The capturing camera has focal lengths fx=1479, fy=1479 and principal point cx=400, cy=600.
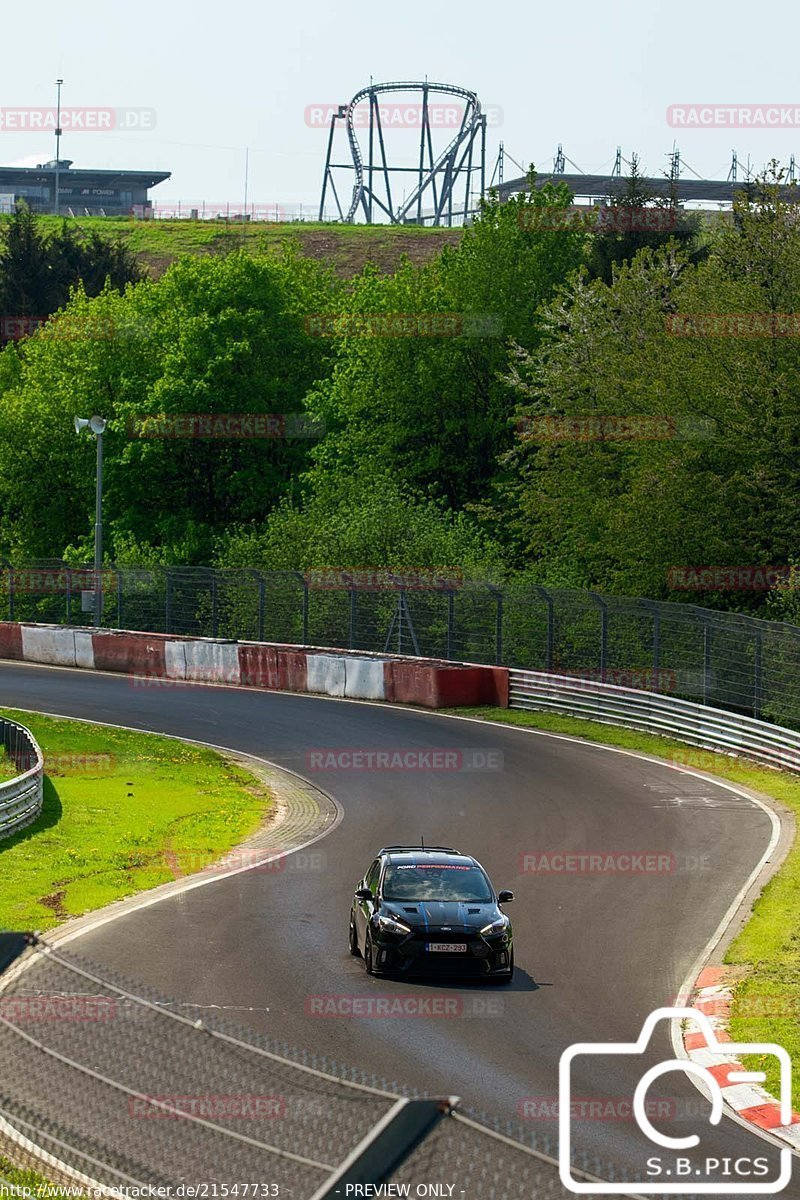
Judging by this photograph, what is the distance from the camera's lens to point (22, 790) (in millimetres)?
25484

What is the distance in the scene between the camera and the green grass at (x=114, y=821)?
2131 cm

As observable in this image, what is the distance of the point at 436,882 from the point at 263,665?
91.1 feet

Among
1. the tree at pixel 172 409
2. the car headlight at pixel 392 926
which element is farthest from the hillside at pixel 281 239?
the car headlight at pixel 392 926

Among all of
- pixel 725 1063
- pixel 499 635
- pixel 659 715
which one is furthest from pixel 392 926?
pixel 499 635

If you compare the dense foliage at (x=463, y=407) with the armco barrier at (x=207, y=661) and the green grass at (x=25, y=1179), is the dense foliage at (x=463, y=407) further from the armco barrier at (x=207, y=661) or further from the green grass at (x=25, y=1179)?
the green grass at (x=25, y=1179)

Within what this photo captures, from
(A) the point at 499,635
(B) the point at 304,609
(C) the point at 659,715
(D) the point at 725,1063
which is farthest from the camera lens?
(B) the point at 304,609

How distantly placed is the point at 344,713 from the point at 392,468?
22.5 metres

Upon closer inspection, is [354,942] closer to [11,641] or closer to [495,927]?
[495,927]

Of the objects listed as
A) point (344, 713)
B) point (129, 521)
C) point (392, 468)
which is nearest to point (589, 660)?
point (344, 713)

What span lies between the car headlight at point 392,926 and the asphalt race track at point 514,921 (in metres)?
0.58

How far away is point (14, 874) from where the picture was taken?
868 inches

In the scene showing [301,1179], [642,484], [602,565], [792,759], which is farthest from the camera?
[602,565]

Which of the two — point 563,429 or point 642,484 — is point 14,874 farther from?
point 563,429

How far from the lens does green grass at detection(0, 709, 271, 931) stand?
69.9ft
